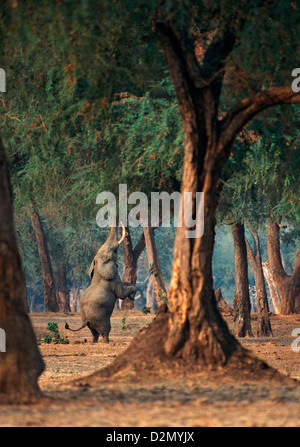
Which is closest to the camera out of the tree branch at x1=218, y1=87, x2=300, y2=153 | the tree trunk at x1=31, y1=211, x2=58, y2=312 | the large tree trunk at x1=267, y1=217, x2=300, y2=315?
the tree branch at x1=218, y1=87, x2=300, y2=153

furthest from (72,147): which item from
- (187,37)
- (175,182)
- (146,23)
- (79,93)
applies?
(187,37)

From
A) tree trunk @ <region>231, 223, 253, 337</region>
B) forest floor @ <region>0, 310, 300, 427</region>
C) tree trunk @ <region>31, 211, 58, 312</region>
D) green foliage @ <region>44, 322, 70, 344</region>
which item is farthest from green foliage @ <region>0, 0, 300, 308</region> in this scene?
tree trunk @ <region>31, 211, 58, 312</region>

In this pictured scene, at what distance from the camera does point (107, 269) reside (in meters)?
23.8

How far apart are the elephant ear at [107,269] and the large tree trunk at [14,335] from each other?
13121 millimetres

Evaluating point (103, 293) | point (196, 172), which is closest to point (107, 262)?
point (103, 293)

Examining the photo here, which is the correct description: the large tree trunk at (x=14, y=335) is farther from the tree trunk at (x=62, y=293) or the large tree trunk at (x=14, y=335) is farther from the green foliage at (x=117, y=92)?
the tree trunk at (x=62, y=293)

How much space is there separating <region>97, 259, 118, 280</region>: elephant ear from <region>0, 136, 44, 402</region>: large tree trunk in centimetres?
1312

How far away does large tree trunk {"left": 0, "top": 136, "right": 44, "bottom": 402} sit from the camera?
33.8ft

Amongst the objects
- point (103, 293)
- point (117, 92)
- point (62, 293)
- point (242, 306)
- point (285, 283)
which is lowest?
point (242, 306)

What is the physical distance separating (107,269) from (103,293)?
2.19 ft

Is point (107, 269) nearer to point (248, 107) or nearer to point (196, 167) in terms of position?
point (196, 167)

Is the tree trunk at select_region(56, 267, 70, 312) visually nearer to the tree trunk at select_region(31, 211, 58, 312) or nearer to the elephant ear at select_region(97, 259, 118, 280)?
the tree trunk at select_region(31, 211, 58, 312)

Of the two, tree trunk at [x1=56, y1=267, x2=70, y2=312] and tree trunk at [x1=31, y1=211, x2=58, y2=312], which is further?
tree trunk at [x1=56, y1=267, x2=70, y2=312]
